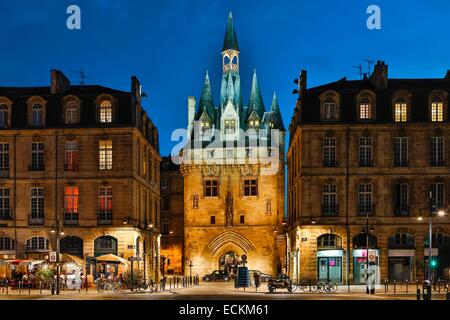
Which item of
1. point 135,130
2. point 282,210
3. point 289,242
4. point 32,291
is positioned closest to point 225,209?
point 282,210

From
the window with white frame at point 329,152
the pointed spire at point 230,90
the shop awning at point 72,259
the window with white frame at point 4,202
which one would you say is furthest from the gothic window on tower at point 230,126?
the shop awning at point 72,259

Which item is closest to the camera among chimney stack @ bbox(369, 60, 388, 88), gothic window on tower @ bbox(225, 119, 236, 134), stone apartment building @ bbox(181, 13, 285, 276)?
chimney stack @ bbox(369, 60, 388, 88)

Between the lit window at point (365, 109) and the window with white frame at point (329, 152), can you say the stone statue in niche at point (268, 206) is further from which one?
the lit window at point (365, 109)

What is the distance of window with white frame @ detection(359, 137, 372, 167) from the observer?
56.1 m

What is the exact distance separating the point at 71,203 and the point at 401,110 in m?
23.6

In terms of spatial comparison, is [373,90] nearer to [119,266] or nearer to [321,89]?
[321,89]

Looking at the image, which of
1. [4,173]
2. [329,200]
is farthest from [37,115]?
[329,200]

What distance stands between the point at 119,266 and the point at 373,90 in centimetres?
2136

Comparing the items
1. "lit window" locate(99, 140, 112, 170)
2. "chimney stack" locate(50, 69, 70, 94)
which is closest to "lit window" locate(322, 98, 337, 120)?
"lit window" locate(99, 140, 112, 170)

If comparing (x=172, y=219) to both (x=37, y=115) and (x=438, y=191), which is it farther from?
(x=438, y=191)

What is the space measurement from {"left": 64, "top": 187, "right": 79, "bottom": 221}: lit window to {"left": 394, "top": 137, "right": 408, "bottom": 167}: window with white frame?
2211 cm

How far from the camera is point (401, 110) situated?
5634cm

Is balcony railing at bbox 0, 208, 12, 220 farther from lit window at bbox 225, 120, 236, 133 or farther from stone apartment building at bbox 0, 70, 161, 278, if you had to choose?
lit window at bbox 225, 120, 236, 133

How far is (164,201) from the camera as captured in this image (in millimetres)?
92062
